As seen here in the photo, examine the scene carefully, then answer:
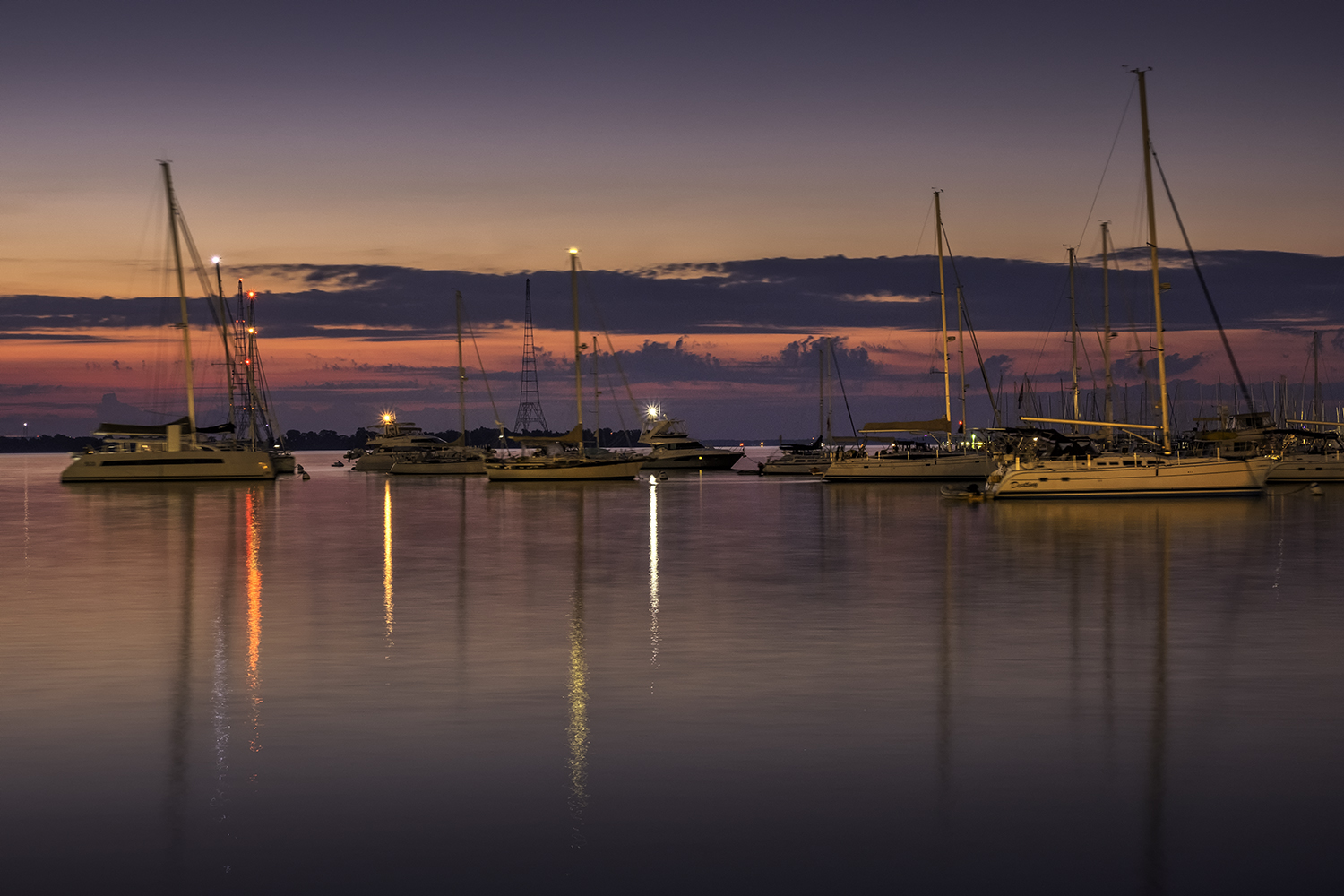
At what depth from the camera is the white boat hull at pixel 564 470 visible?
9350 cm

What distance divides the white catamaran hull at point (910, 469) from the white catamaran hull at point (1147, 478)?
25.2 m

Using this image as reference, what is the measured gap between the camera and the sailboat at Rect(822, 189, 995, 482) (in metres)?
86.0

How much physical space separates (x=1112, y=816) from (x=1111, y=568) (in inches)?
803

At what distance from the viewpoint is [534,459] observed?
313 feet

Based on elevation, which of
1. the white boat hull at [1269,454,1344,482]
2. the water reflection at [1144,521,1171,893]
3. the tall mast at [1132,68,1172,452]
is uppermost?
the tall mast at [1132,68,1172,452]

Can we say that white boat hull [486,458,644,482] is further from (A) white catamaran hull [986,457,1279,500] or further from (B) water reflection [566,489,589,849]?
(B) water reflection [566,489,589,849]

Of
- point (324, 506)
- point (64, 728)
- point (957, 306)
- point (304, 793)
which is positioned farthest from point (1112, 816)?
point (957, 306)

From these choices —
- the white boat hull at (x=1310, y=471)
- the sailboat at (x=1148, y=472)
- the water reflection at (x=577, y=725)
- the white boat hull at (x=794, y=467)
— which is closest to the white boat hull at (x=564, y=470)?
the white boat hull at (x=794, y=467)

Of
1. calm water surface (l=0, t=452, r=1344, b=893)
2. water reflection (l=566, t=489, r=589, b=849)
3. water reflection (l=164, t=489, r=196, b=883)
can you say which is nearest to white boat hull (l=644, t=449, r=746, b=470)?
calm water surface (l=0, t=452, r=1344, b=893)

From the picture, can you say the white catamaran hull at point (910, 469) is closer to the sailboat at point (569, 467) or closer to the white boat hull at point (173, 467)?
the sailboat at point (569, 467)

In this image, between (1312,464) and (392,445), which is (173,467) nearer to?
(392,445)

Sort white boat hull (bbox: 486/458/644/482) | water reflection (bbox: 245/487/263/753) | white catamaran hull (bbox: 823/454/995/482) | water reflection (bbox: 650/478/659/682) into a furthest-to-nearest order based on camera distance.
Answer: white boat hull (bbox: 486/458/644/482) → white catamaran hull (bbox: 823/454/995/482) → water reflection (bbox: 650/478/659/682) → water reflection (bbox: 245/487/263/753)

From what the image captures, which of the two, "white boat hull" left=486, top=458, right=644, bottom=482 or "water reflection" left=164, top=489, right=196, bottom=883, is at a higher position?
"white boat hull" left=486, top=458, right=644, bottom=482

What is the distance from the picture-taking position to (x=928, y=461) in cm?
8838
